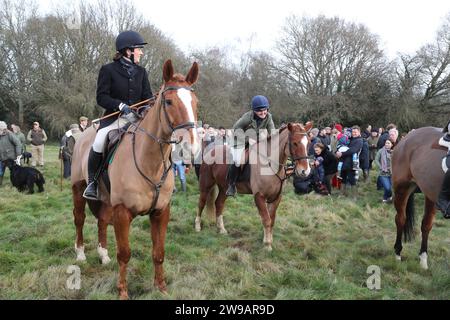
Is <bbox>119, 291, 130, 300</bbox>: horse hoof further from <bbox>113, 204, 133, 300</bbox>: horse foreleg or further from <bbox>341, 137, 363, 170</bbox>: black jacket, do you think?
<bbox>341, 137, 363, 170</bbox>: black jacket

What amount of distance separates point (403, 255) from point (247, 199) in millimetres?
4909

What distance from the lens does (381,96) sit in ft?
102

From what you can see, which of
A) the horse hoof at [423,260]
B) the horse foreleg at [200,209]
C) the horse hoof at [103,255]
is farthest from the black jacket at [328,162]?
the horse hoof at [103,255]

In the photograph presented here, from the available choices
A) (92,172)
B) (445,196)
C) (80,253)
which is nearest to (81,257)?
(80,253)

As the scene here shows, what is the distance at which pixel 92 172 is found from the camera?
4.59 meters

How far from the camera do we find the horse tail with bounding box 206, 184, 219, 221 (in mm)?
7840

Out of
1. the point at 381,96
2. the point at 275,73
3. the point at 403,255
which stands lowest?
the point at 403,255

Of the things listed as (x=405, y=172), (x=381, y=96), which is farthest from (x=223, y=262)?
(x=381, y=96)

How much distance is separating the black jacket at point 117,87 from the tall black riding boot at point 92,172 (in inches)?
17.4

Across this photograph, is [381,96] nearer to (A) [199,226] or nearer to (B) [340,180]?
(B) [340,180]

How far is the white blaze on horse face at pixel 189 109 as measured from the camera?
3282 mm

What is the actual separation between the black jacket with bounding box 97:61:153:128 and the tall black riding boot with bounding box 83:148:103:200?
0.44 metres

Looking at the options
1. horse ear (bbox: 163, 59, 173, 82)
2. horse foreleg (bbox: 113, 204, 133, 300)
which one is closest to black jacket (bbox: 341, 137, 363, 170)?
horse foreleg (bbox: 113, 204, 133, 300)

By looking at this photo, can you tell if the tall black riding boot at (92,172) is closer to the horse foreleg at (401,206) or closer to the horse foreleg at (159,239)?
the horse foreleg at (159,239)
